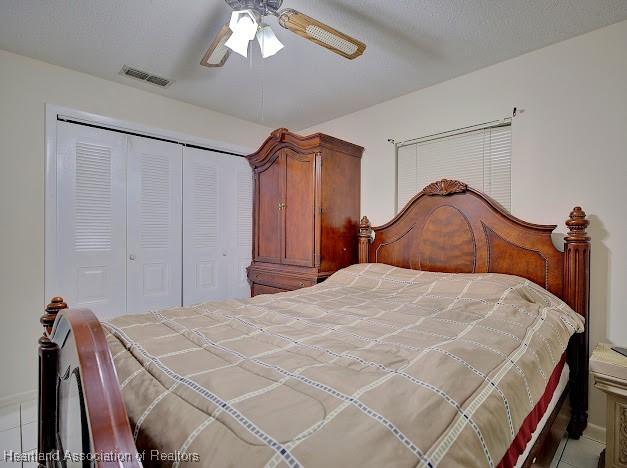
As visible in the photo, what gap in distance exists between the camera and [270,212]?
Result: 3336mm

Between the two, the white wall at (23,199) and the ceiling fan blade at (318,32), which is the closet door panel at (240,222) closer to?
the white wall at (23,199)

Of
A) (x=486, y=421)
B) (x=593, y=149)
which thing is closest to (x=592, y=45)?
(x=593, y=149)

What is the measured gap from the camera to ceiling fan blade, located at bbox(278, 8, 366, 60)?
1.45 m

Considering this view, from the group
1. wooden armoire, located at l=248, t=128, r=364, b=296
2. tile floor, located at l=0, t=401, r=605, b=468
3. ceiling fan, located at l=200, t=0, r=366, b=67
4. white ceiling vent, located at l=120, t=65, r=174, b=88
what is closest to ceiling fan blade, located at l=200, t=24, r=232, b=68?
ceiling fan, located at l=200, t=0, r=366, b=67

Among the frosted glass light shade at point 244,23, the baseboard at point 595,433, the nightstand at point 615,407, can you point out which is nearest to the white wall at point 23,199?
the frosted glass light shade at point 244,23

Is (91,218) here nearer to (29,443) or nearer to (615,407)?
(29,443)

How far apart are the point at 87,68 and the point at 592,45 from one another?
338 cm

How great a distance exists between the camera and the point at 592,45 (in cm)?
196

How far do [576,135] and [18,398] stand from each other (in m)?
4.05

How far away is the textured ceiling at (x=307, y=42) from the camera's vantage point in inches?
69.3

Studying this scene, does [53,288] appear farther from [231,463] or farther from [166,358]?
[231,463]

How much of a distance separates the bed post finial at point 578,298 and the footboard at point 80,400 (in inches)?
87.1

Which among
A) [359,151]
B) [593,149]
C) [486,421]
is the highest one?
[359,151]

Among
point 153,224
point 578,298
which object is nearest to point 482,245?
point 578,298
